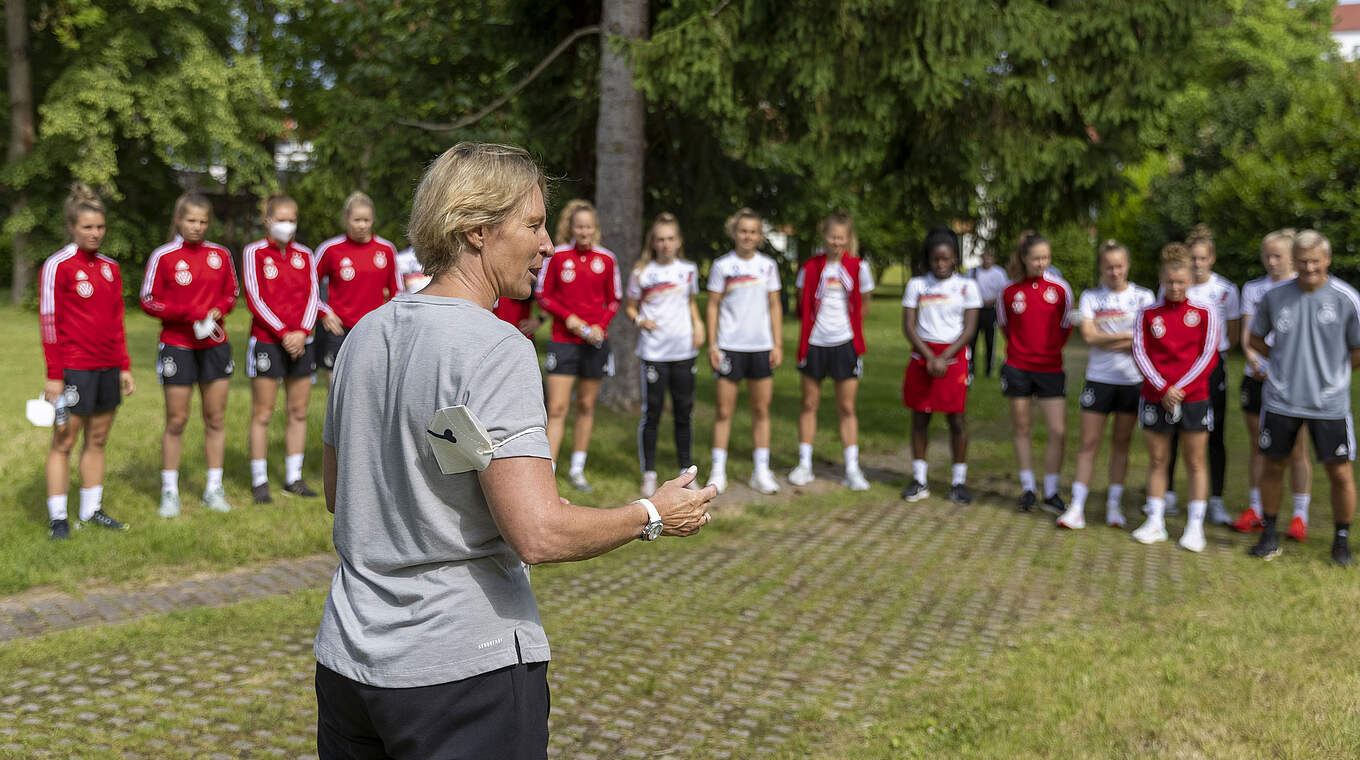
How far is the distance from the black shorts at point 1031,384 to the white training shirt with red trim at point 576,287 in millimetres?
3140

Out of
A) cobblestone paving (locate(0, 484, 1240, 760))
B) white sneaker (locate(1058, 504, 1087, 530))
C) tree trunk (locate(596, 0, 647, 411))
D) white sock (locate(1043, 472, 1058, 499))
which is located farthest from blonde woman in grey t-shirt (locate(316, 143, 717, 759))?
tree trunk (locate(596, 0, 647, 411))

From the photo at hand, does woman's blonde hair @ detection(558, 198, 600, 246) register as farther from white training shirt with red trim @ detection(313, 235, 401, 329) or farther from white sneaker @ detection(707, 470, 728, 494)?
white sneaker @ detection(707, 470, 728, 494)

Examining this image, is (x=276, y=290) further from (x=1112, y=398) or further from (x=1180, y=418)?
(x=1180, y=418)

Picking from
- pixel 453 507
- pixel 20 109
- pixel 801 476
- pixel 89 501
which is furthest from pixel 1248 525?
pixel 20 109

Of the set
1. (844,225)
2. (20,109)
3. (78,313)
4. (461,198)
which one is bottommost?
(78,313)

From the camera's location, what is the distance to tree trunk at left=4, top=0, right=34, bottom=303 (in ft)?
102

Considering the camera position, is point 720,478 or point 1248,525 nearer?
point 1248,525

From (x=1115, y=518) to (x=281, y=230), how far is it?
6362mm

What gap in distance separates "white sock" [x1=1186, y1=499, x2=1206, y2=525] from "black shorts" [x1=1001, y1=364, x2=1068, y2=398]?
132 cm

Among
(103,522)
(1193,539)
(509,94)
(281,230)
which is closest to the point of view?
(103,522)

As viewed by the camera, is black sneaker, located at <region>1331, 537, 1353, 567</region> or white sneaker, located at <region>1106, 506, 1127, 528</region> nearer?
black sneaker, located at <region>1331, 537, 1353, 567</region>

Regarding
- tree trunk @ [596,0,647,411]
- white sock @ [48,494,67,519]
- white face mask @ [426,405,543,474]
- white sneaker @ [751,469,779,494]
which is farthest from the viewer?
tree trunk @ [596,0,647,411]

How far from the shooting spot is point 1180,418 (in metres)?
7.97

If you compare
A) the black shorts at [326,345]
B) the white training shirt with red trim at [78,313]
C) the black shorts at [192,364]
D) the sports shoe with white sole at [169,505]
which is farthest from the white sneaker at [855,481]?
the white training shirt with red trim at [78,313]
